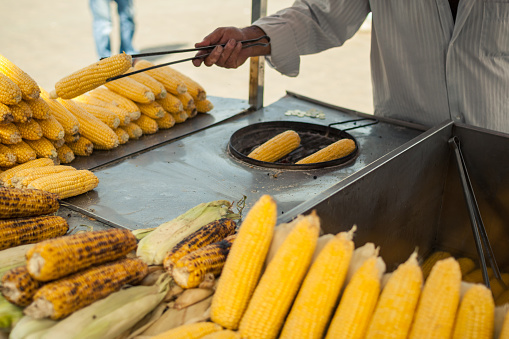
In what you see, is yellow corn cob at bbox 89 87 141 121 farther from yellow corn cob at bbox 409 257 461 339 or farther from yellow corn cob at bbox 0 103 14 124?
yellow corn cob at bbox 409 257 461 339

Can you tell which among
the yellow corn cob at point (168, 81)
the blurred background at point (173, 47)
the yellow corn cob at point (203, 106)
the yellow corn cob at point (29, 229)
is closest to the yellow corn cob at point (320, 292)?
the yellow corn cob at point (29, 229)

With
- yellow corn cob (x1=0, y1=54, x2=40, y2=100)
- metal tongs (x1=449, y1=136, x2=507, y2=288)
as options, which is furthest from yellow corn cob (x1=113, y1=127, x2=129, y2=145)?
→ metal tongs (x1=449, y1=136, x2=507, y2=288)

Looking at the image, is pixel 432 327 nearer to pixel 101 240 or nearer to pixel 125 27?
pixel 101 240

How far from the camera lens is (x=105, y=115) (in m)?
3.24

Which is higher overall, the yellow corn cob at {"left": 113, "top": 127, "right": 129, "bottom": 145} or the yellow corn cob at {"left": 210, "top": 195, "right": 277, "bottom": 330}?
the yellow corn cob at {"left": 210, "top": 195, "right": 277, "bottom": 330}

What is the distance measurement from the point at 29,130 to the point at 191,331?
6.22ft

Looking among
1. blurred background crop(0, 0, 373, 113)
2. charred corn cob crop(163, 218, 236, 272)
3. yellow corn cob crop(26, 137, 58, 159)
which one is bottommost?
blurred background crop(0, 0, 373, 113)

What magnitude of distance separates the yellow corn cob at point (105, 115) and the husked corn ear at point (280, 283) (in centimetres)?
220

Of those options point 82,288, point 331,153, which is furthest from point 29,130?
point 331,153

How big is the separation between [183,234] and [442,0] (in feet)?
8.07

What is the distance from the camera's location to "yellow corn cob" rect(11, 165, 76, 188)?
2428 mm

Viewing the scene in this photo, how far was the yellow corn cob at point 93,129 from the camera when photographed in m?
3.09

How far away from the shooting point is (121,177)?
281 centimetres

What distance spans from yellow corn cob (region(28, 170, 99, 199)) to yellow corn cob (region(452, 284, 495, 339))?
189cm
